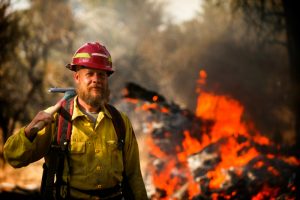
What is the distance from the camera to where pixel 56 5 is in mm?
19125

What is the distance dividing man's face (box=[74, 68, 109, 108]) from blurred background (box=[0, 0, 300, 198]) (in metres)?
6.58

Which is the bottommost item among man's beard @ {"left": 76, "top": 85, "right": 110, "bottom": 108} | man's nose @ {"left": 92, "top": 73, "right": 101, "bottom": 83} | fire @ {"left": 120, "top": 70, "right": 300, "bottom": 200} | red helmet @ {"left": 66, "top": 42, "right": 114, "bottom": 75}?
fire @ {"left": 120, "top": 70, "right": 300, "bottom": 200}

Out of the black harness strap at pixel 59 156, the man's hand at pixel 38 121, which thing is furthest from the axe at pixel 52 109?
the black harness strap at pixel 59 156

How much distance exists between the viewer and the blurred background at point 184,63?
10430mm

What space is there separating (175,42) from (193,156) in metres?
20.1

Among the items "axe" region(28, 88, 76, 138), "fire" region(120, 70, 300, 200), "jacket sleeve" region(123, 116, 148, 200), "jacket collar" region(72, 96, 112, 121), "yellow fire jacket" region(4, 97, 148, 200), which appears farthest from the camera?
"fire" region(120, 70, 300, 200)

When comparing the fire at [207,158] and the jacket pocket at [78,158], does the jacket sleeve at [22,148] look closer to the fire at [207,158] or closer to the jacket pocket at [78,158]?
the jacket pocket at [78,158]

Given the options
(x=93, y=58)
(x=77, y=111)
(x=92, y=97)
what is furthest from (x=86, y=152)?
(x=93, y=58)

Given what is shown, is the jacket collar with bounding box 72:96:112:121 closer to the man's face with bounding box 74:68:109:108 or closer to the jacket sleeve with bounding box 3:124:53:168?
the man's face with bounding box 74:68:109:108

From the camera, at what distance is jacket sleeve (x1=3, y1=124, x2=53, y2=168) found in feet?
8.32

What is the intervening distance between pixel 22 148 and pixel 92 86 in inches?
30.9

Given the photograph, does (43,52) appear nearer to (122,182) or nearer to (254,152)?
(254,152)

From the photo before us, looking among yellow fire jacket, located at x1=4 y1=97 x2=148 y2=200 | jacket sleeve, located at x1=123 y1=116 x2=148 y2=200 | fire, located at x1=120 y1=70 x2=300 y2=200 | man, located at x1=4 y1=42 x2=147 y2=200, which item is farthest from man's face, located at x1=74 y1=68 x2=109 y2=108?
fire, located at x1=120 y1=70 x2=300 y2=200

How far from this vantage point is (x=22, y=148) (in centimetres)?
254
